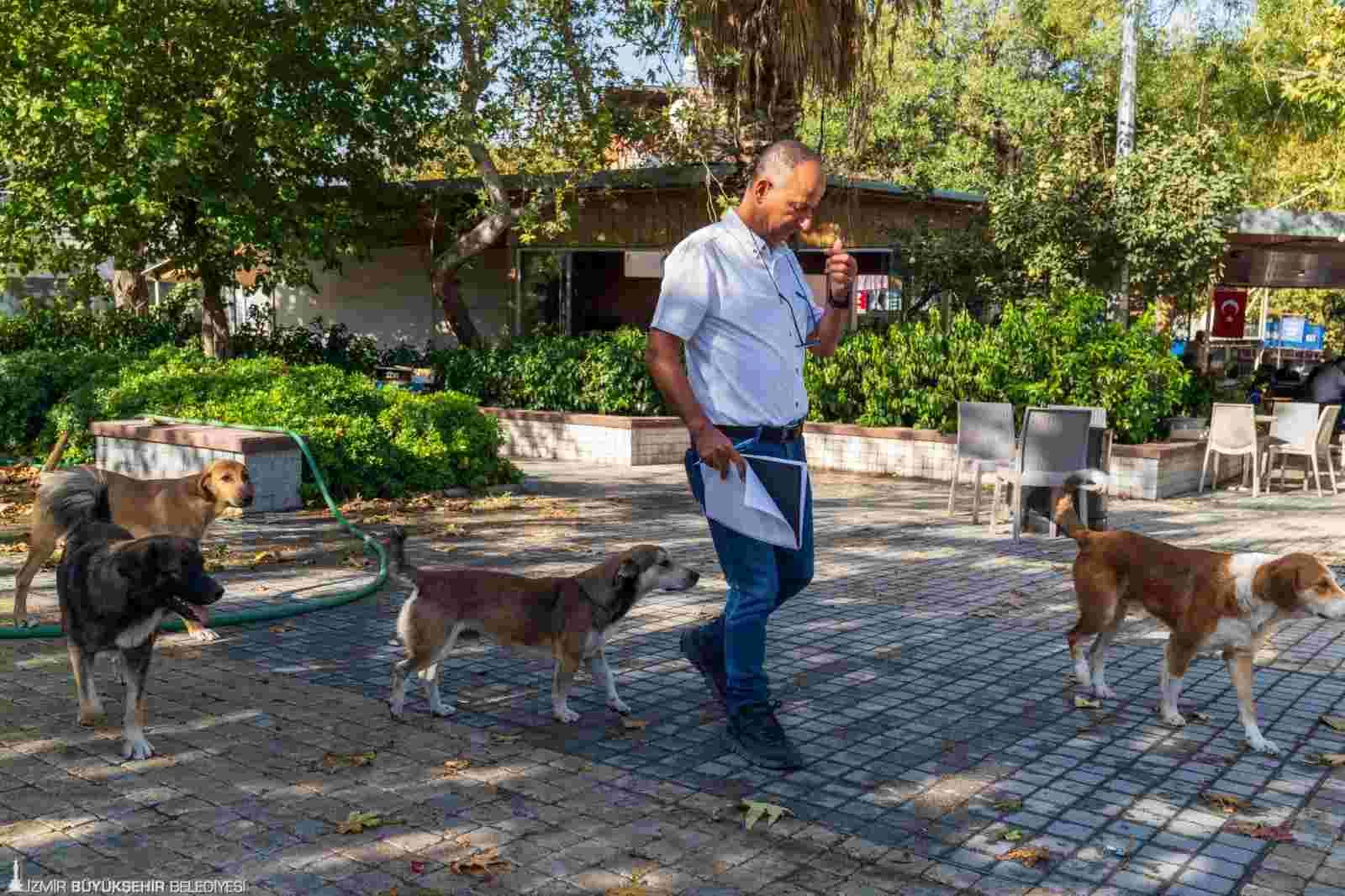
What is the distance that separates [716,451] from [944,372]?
10.2m

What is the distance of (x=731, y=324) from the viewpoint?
494 centimetres

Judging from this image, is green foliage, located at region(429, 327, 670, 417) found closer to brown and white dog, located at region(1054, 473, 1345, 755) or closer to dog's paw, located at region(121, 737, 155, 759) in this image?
brown and white dog, located at region(1054, 473, 1345, 755)

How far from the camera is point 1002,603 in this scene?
27.1 ft

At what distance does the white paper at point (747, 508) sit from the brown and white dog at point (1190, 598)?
6.62 ft

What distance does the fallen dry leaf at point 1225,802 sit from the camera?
4.64 metres

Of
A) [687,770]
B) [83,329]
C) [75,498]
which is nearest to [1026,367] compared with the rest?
[687,770]

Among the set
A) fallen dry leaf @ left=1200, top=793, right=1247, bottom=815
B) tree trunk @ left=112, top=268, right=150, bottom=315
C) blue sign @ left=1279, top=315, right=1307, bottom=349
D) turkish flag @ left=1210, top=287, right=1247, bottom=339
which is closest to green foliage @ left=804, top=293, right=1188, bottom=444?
turkish flag @ left=1210, top=287, right=1247, bottom=339

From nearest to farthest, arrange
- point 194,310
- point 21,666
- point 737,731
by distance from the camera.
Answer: point 737,731 → point 21,666 → point 194,310

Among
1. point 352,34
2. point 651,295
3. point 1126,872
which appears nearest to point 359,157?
point 352,34

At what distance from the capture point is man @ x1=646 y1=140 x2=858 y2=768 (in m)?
4.89

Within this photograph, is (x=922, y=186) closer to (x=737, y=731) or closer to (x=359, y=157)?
(x=359, y=157)

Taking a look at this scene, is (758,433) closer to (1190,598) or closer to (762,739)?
(762,739)

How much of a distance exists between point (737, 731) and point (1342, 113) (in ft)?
A: 58.9

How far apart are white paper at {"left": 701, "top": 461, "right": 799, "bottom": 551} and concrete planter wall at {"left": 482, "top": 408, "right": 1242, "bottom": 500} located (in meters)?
9.32
